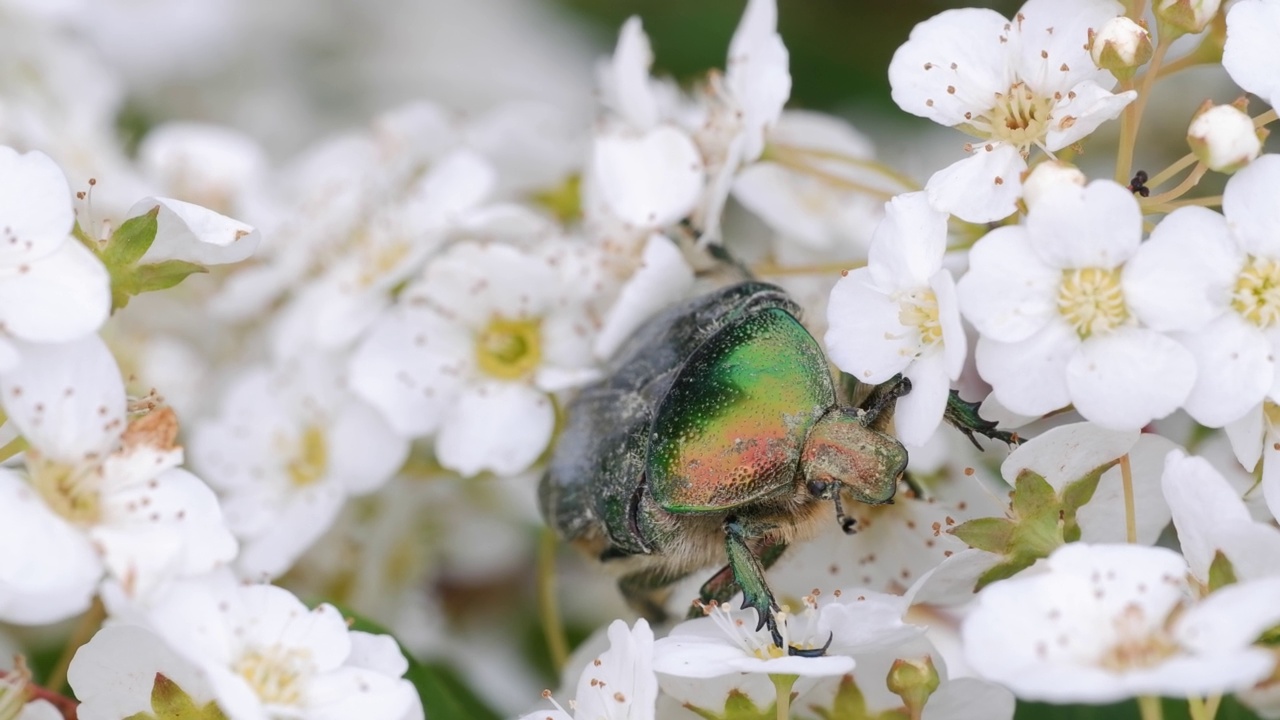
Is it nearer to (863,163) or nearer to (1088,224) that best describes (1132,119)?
(1088,224)

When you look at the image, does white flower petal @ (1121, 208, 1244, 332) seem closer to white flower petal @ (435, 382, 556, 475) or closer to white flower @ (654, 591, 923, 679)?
white flower @ (654, 591, 923, 679)

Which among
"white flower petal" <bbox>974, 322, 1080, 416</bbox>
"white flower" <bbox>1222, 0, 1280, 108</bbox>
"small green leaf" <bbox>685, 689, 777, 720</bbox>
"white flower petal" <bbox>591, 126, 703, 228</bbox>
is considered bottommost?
"small green leaf" <bbox>685, 689, 777, 720</bbox>

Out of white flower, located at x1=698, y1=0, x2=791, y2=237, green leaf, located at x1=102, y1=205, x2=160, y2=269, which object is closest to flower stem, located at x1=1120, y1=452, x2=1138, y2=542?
white flower, located at x1=698, y1=0, x2=791, y2=237

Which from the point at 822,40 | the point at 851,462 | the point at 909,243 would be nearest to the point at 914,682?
the point at 851,462

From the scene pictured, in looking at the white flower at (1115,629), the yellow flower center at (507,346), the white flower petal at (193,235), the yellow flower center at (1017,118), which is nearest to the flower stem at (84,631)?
the white flower petal at (193,235)

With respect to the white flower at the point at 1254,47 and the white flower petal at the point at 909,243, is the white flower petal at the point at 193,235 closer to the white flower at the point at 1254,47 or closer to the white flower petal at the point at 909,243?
the white flower petal at the point at 909,243
